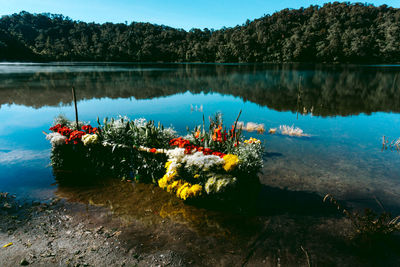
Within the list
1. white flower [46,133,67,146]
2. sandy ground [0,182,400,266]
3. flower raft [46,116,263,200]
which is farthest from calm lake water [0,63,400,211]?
white flower [46,133,67,146]

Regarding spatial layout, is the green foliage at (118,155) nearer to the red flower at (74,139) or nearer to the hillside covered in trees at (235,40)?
the red flower at (74,139)

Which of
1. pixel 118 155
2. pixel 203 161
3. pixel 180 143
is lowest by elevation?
pixel 118 155

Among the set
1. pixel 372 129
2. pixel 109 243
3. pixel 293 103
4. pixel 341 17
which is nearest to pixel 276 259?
pixel 109 243

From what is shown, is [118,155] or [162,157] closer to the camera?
[162,157]

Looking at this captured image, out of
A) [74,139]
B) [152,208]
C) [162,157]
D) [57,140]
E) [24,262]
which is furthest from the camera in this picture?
[74,139]

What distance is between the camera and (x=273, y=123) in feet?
66.5

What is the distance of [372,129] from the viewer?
704 inches

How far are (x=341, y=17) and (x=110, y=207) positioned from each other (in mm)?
150101

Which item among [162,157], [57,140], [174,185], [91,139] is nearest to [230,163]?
[174,185]

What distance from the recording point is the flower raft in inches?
277

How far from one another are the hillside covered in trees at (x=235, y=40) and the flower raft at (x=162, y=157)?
11288 centimetres

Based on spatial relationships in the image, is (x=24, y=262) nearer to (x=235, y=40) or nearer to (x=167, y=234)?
(x=167, y=234)

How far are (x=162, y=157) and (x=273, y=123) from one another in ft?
46.9

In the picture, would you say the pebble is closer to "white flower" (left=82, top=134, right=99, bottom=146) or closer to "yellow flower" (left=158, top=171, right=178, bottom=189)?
"yellow flower" (left=158, top=171, right=178, bottom=189)
